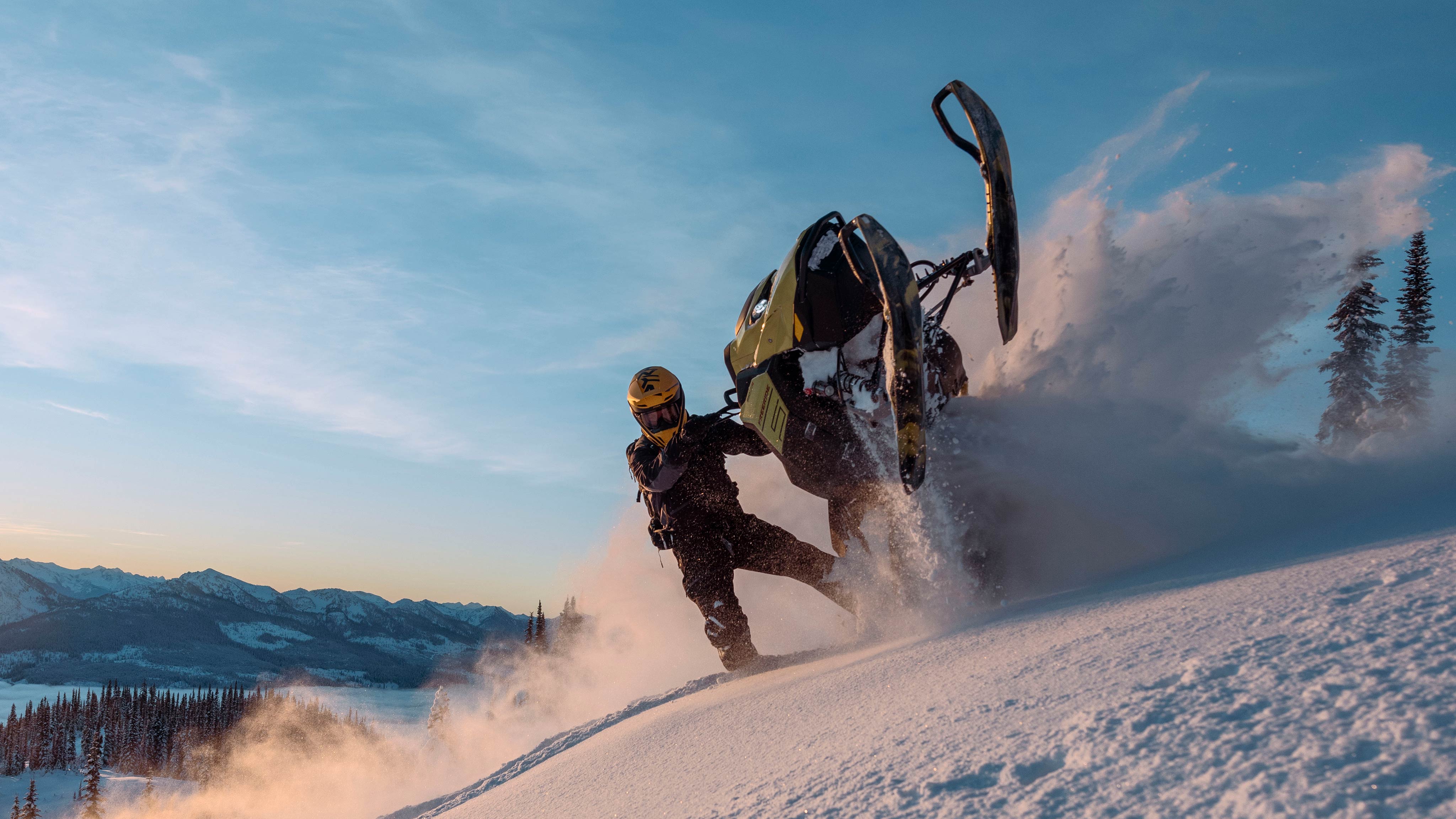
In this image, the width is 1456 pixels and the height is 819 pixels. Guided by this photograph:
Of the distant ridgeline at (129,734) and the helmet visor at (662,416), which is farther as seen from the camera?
the distant ridgeline at (129,734)

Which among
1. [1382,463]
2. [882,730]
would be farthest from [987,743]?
[1382,463]

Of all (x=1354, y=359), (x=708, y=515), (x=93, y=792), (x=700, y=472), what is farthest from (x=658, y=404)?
(x=93, y=792)

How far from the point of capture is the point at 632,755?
423 centimetres

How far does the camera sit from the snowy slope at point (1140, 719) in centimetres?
167

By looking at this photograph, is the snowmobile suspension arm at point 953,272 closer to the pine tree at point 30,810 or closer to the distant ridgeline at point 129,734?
the pine tree at point 30,810

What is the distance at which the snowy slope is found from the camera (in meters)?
1.67

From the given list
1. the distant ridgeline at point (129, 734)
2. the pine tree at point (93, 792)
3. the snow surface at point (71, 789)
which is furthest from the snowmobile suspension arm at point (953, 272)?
the distant ridgeline at point (129, 734)

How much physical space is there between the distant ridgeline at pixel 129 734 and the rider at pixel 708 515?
121942 millimetres

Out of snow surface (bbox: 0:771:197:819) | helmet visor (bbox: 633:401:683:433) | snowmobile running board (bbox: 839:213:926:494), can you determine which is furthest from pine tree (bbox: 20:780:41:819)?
snowmobile running board (bbox: 839:213:926:494)

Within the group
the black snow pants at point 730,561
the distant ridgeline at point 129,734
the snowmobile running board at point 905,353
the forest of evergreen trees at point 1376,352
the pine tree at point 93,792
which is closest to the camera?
the snowmobile running board at point 905,353

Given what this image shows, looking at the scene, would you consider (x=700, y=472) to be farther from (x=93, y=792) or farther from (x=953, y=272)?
(x=93, y=792)

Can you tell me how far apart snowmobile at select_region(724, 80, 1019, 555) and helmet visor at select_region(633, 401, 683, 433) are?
24.2 inches

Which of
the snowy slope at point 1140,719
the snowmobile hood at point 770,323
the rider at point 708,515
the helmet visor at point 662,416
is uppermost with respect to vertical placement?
the snowmobile hood at point 770,323

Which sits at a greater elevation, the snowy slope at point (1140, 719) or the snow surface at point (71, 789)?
the snowy slope at point (1140, 719)
